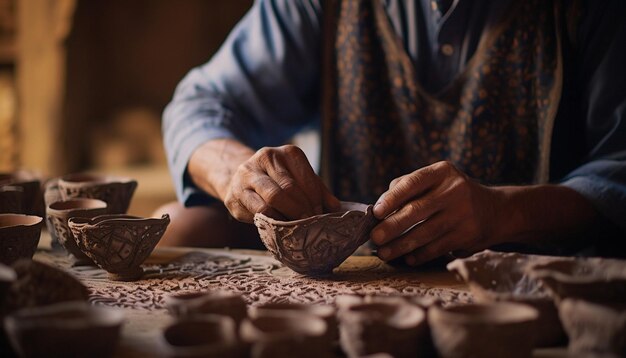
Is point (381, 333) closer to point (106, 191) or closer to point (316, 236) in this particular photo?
point (316, 236)

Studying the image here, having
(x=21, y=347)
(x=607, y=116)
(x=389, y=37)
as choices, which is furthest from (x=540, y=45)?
(x=21, y=347)

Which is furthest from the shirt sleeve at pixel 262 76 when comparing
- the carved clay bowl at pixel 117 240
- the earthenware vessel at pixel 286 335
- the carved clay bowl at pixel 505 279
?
the earthenware vessel at pixel 286 335

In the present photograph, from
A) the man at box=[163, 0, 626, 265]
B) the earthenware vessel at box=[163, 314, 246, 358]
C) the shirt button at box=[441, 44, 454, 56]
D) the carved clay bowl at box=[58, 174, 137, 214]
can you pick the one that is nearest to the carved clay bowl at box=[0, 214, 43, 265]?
the carved clay bowl at box=[58, 174, 137, 214]

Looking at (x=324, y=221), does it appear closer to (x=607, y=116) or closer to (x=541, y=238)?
(x=541, y=238)

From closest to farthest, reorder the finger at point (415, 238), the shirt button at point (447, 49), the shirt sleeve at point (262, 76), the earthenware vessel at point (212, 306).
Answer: the earthenware vessel at point (212, 306) → the finger at point (415, 238) → the shirt button at point (447, 49) → the shirt sleeve at point (262, 76)

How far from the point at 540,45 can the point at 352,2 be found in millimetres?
655

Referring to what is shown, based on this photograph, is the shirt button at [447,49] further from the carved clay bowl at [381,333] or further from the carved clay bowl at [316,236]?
the carved clay bowl at [381,333]

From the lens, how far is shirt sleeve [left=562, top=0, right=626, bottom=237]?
2.19 metres

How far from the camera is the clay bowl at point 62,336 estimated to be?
111cm

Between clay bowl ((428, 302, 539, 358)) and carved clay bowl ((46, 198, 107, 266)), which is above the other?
carved clay bowl ((46, 198, 107, 266))

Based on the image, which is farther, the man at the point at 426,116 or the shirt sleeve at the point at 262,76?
the shirt sleeve at the point at 262,76

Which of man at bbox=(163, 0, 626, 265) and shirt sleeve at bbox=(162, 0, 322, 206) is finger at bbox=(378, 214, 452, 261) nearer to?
man at bbox=(163, 0, 626, 265)

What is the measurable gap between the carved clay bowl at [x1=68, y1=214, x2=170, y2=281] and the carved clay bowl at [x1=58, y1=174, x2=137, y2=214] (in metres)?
0.32

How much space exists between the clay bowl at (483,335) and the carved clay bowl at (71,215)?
1.04 meters
